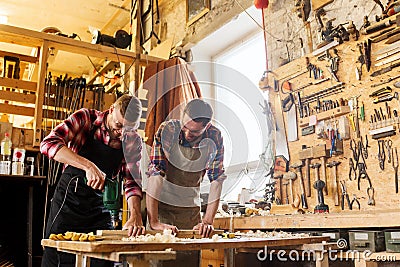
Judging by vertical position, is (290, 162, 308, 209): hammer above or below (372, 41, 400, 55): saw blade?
below

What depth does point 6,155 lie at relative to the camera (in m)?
3.91

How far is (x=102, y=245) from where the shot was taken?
5.01ft

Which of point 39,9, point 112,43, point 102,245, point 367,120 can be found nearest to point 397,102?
point 367,120

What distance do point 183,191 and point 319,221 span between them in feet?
3.11

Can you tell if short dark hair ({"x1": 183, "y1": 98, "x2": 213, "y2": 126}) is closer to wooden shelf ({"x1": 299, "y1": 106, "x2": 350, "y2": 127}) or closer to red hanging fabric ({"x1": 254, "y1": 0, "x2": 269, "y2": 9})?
wooden shelf ({"x1": 299, "y1": 106, "x2": 350, "y2": 127})

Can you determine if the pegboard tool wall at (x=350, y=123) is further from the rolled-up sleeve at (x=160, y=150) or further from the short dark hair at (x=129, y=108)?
the short dark hair at (x=129, y=108)

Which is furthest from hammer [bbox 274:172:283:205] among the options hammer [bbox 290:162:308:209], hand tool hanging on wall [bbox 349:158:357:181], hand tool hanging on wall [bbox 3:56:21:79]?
hand tool hanging on wall [bbox 3:56:21:79]

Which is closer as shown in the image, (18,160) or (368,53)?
(368,53)

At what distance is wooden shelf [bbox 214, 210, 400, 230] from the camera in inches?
81.6

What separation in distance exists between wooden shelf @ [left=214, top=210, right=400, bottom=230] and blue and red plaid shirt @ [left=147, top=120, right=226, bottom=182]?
1.39ft

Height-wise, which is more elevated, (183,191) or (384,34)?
(384,34)

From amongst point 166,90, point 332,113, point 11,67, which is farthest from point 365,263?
point 11,67

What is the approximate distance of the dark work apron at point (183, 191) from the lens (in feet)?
9.18

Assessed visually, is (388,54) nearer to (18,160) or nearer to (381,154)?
(381,154)
